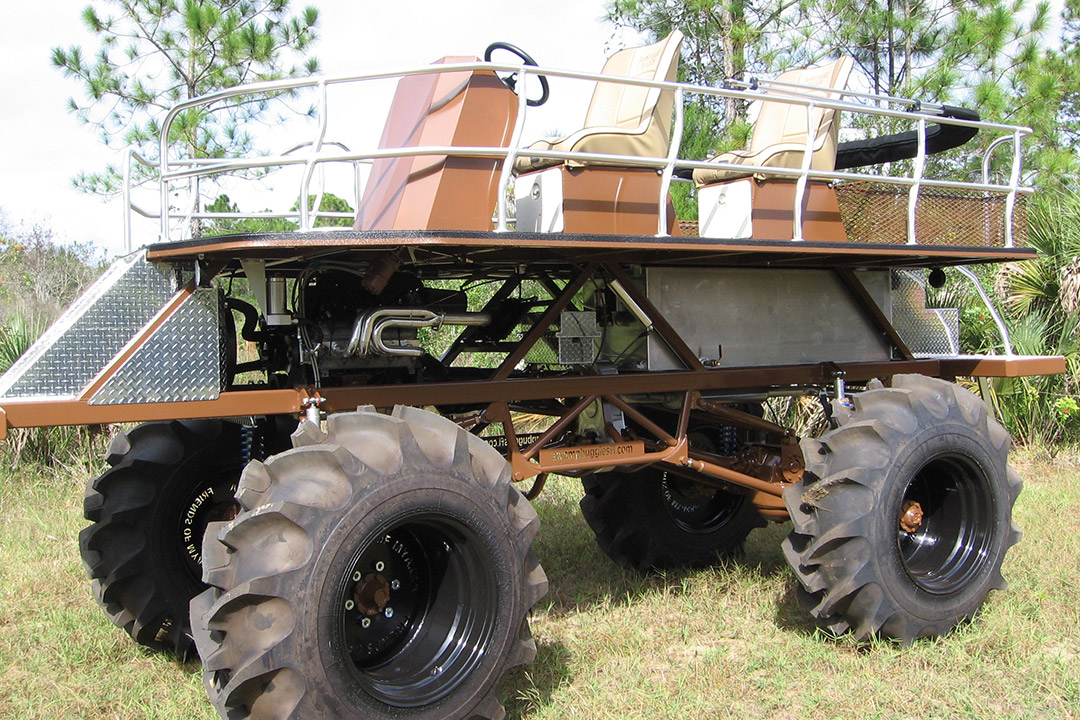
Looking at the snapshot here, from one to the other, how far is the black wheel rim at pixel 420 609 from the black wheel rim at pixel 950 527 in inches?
94.0

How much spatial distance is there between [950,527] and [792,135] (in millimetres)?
2342

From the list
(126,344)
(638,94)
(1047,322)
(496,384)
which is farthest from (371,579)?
(1047,322)

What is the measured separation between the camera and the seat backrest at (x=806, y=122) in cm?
543

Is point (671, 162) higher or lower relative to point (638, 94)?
lower

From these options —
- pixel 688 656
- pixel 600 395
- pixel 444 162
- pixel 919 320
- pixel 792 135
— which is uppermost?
pixel 792 135

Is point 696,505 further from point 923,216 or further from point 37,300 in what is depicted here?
point 37,300

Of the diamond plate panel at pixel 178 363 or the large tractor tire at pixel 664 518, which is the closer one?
the diamond plate panel at pixel 178 363

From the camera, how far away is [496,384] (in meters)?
4.65

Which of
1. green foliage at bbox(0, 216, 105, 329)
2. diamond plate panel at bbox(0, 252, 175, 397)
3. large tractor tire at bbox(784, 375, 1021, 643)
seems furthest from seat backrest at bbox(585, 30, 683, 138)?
green foliage at bbox(0, 216, 105, 329)

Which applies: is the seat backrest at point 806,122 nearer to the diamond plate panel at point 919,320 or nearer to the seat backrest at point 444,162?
the diamond plate panel at point 919,320

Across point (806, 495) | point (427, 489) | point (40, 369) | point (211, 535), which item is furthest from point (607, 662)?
point (40, 369)

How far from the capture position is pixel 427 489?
150 inches

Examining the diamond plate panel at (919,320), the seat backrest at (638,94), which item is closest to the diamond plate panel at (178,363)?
the seat backrest at (638,94)

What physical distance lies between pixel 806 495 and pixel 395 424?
7.04ft
